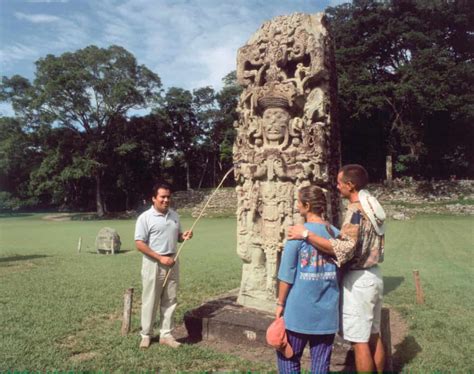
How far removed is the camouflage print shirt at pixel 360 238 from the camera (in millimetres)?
3445

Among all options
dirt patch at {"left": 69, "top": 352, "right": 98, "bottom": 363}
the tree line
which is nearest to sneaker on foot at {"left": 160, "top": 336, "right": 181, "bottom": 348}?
dirt patch at {"left": 69, "top": 352, "right": 98, "bottom": 363}

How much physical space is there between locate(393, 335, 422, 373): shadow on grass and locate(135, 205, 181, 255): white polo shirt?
304cm

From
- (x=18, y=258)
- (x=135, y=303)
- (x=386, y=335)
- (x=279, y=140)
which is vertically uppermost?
(x=279, y=140)

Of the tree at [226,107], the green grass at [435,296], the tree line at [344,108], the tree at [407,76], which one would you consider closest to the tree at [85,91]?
the tree line at [344,108]

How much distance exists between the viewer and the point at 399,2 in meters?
33.5

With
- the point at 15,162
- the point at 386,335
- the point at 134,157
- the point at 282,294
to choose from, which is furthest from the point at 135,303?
the point at 15,162

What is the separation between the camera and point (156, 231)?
17.2 feet

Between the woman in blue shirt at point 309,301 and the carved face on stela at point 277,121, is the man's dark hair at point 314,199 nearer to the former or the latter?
the woman in blue shirt at point 309,301

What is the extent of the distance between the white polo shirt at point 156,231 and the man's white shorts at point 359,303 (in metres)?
2.49

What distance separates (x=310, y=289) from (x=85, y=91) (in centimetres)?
3718

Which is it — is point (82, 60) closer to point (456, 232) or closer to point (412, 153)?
point (412, 153)

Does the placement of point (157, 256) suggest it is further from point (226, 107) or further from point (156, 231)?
point (226, 107)

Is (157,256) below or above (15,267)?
above

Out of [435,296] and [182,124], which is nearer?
[435,296]
